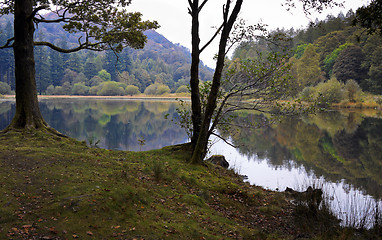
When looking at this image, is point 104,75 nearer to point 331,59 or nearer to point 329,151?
point 331,59

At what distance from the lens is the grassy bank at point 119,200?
4137 millimetres

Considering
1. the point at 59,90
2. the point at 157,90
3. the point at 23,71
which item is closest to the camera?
the point at 23,71

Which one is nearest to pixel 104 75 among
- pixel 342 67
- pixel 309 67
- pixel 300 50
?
pixel 300 50

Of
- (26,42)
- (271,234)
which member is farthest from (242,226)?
(26,42)

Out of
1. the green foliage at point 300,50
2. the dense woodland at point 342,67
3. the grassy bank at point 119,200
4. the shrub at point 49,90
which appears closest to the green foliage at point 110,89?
the shrub at point 49,90

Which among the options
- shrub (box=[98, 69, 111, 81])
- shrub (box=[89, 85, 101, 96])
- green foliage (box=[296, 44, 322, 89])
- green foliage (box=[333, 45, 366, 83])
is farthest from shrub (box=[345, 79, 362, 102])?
shrub (box=[98, 69, 111, 81])

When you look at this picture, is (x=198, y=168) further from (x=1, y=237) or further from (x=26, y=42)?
(x=26, y=42)

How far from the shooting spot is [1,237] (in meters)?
3.48

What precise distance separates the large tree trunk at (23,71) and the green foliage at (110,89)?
69794 mm

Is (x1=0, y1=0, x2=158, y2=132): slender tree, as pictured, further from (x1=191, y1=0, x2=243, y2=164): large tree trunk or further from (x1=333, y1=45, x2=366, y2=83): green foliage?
(x1=333, y1=45, x2=366, y2=83): green foliage

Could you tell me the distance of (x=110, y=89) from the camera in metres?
77.9

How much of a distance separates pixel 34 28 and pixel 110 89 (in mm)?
69577

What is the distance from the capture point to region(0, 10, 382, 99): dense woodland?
44219mm

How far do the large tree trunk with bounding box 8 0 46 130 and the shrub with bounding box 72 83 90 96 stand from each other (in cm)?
7062
